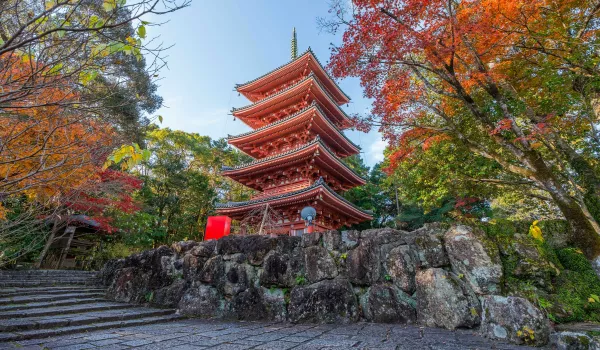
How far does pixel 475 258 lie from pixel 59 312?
7.37 meters

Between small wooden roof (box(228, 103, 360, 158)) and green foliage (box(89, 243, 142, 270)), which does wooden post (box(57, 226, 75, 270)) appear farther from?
small wooden roof (box(228, 103, 360, 158))

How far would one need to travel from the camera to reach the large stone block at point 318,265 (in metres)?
5.28

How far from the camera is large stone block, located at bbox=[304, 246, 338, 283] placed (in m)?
5.28

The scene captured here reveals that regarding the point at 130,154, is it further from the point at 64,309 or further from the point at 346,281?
the point at 64,309

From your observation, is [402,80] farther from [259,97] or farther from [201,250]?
[259,97]

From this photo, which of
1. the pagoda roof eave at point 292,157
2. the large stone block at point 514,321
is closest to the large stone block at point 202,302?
the large stone block at point 514,321

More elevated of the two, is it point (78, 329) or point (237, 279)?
point (237, 279)

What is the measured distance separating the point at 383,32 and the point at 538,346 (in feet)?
18.4

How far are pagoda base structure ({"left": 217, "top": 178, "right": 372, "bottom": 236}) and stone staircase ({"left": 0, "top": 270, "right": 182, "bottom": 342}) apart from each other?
5.26m

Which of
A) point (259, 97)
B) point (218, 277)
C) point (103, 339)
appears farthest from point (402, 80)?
point (259, 97)

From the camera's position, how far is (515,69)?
22.1 feet

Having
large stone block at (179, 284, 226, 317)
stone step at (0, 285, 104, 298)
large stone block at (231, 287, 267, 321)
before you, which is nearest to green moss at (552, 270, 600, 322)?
large stone block at (231, 287, 267, 321)

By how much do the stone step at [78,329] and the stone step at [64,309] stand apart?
41.9 inches

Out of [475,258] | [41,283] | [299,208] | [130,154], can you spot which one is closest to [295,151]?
[299,208]
